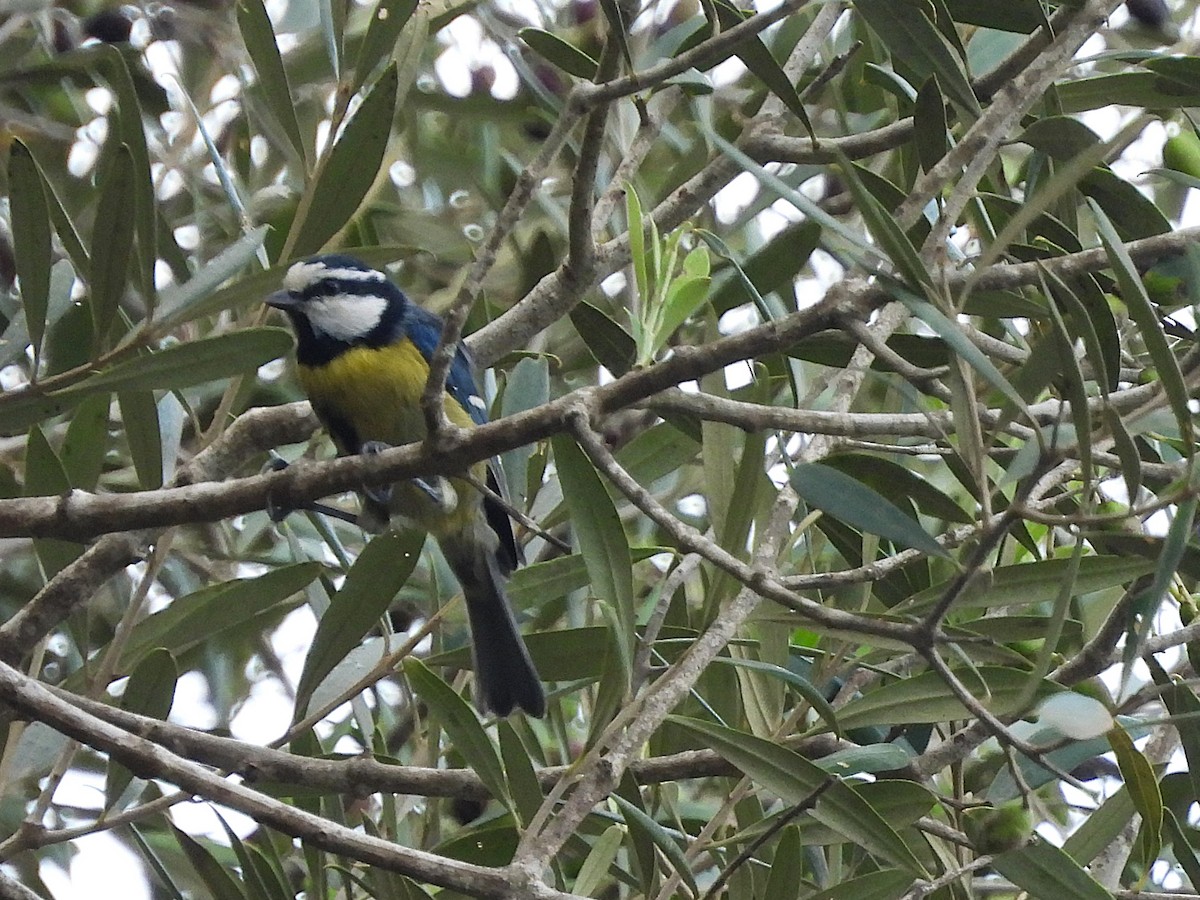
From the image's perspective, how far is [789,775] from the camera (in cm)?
173

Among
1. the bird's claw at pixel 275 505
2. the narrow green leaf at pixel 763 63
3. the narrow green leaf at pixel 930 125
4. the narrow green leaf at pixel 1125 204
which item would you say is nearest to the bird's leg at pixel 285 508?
the bird's claw at pixel 275 505

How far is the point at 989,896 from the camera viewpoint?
2562 mm

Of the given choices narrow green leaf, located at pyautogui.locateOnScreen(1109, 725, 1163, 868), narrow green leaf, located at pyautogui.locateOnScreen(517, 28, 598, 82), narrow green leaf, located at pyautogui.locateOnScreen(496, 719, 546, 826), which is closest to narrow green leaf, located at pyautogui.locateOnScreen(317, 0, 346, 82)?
narrow green leaf, located at pyautogui.locateOnScreen(517, 28, 598, 82)

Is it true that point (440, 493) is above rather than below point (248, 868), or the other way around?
above

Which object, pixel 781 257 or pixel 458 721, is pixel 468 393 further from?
pixel 458 721

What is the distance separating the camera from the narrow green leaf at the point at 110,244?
5.79ft

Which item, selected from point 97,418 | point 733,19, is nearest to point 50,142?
point 97,418

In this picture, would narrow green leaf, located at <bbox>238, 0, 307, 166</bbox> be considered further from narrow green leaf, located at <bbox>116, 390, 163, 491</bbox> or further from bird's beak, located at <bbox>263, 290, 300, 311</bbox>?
bird's beak, located at <bbox>263, 290, 300, 311</bbox>

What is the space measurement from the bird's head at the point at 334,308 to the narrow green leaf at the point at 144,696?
Answer: 3.51ft

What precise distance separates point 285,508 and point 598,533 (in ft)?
1.41

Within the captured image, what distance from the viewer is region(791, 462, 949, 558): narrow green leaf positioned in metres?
1.50

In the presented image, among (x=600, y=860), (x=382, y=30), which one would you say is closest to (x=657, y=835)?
(x=600, y=860)

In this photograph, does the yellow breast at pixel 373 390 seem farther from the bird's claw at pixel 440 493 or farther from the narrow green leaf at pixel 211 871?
the narrow green leaf at pixel 211 871

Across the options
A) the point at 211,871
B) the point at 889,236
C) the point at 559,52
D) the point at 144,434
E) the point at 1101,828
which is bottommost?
the point at 1101,828
